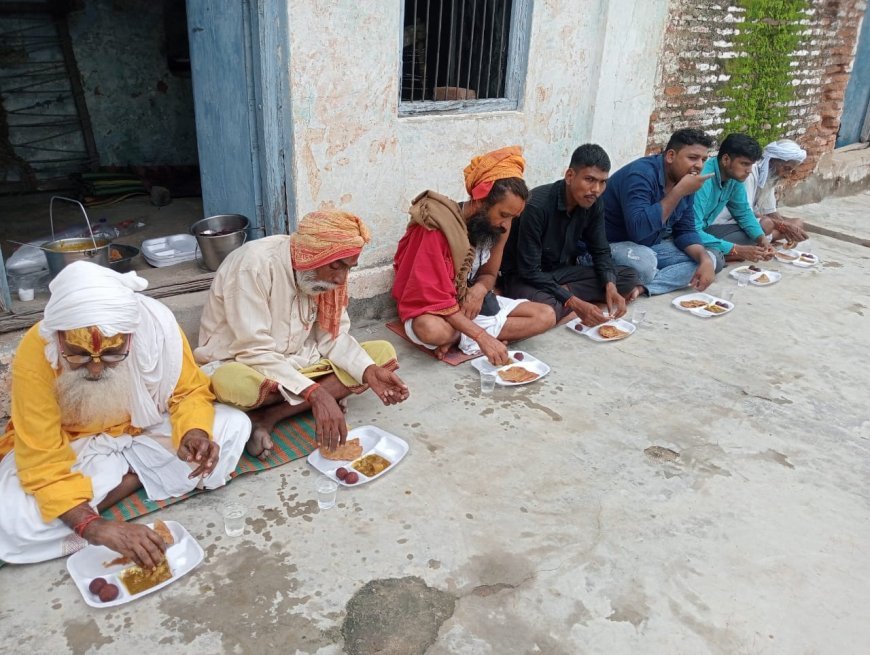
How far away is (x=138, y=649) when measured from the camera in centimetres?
219

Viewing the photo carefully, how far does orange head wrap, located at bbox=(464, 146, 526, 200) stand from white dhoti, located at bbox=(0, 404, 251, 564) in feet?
6.21

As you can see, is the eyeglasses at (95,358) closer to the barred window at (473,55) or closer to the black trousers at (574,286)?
Result: the black trousers at (574,286)

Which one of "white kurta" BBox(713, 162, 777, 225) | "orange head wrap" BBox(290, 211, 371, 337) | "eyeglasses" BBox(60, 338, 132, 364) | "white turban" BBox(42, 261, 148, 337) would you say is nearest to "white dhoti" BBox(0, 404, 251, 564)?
"eyeglasses" BBox(60, 338, 132, 364)

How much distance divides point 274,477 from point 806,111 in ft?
26.6

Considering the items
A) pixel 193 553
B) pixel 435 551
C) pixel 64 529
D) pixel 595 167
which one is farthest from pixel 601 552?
pixel 595 167

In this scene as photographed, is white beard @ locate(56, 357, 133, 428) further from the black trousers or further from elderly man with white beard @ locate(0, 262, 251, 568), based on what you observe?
the black trousers

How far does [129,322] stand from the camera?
94.2 inches

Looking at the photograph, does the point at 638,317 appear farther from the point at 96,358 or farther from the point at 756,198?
the point at 96,358

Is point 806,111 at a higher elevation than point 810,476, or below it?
higher

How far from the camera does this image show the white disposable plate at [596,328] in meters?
4.62

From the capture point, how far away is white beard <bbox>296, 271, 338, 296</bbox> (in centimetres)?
316

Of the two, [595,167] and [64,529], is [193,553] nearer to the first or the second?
[64,529]

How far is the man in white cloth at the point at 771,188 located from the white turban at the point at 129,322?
16.8 ft

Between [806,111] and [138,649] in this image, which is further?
[806,111]
